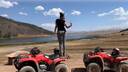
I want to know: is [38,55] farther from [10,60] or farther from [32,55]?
[10,60]

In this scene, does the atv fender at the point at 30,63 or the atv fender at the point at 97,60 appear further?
the atv fender at the point at 97,60

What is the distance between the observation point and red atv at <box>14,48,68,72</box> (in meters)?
16.0

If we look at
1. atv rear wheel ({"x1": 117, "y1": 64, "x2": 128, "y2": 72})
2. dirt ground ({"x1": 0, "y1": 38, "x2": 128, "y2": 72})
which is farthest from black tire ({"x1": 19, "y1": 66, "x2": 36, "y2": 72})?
Result: dirt ground ({"x1": 0, "y1": 38, "x2": 128, "y2": 72})

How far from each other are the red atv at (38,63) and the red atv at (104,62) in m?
1.23

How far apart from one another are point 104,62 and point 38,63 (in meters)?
3.18

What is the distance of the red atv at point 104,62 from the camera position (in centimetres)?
1653

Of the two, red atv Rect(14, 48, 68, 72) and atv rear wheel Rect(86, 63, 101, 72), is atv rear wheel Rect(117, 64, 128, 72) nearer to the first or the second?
atv rear wheel Rect(86, 63, 101, 72)

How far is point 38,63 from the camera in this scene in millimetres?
16484

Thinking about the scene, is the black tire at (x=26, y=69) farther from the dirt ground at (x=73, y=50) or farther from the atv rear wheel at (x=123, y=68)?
the dirt ground at (x=73, y=50)

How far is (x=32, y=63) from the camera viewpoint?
16156 millimetres

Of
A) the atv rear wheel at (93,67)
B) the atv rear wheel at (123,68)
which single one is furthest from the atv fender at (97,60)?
the atv rear wheel at (123,68)

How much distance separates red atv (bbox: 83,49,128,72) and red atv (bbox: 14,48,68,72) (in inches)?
48.2

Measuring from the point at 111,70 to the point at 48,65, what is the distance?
3.07 metres

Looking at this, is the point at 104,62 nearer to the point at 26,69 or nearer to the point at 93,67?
the point at 93,67
